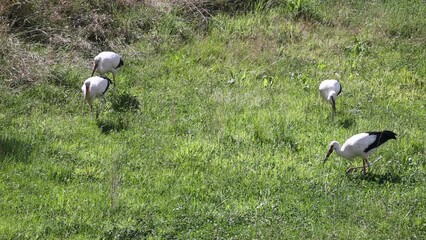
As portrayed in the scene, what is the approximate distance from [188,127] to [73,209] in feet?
10.5

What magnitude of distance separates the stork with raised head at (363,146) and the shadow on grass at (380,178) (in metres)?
0.09

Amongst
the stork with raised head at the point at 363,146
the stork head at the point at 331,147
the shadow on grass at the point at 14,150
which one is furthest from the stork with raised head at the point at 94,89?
the stork with raised head at the point at 363,146

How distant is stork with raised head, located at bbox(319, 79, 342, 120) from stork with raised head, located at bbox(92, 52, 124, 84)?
3658mm

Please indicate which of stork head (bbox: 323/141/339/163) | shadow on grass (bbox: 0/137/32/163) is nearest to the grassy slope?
shadow on grass (bbox: 0/137/32/163)

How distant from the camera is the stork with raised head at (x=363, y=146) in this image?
399 inches

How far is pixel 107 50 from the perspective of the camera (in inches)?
563

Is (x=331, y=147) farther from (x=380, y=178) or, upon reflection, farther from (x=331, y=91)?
(x=331, y=91)

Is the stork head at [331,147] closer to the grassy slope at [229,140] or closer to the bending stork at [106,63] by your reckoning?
the grassy slope at [229,140]

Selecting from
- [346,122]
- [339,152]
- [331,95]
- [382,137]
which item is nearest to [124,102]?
[331,95]

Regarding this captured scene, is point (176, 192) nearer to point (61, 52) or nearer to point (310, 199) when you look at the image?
point (310, 199)

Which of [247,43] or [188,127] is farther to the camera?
[247,43]

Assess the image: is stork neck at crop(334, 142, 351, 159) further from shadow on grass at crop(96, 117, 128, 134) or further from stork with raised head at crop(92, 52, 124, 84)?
stork with raised head at crop(92, 52, 124, 84)

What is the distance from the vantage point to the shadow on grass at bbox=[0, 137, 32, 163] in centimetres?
1002

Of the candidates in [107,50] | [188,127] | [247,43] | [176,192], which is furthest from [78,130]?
[247,43]
